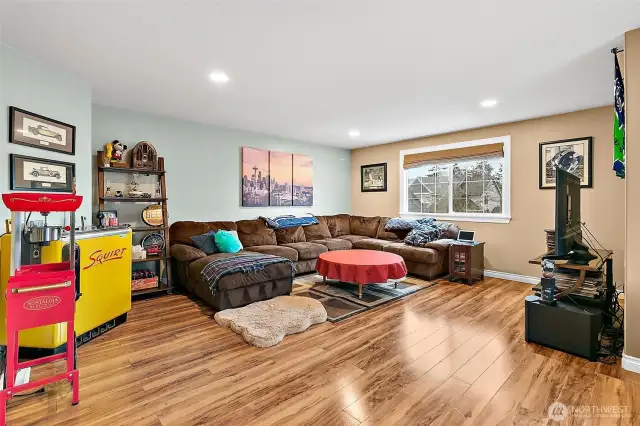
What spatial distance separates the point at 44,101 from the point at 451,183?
5.58 m

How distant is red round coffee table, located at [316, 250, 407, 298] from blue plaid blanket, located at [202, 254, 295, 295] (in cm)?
60

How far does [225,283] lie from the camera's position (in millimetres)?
3184

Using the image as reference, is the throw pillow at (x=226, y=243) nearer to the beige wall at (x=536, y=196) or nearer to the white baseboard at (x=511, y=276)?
the beige wall at (x=536, y=196)

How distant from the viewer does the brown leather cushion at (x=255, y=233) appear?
4.85 metres

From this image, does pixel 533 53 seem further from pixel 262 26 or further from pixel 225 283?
pixel 225 283

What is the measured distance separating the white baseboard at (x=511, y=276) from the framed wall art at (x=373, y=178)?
98.3 inches

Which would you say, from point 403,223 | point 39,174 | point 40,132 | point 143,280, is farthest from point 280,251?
point 40,132

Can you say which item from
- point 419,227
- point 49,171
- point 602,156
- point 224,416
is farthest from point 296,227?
point 602,156

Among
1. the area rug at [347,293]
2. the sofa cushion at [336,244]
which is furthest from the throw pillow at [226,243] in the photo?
the sofa cushion at [336,244]

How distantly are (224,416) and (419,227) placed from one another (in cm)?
430

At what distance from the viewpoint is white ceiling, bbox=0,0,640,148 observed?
1.99 m

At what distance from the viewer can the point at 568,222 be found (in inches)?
100.0

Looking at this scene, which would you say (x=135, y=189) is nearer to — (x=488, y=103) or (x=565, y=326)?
(x=488, y=103)

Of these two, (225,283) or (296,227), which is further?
(296,227)
